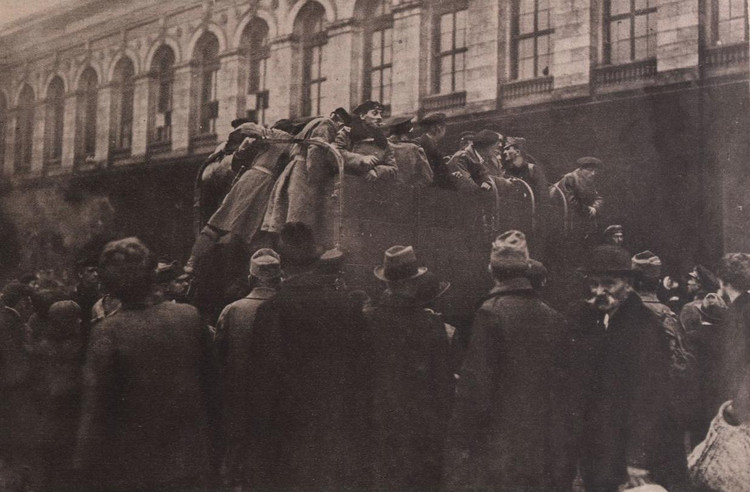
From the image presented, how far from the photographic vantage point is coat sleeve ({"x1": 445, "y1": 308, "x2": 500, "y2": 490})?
3186mm

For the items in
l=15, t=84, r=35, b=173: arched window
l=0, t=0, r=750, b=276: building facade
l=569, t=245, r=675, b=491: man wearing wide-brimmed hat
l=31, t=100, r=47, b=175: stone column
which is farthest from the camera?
l=15, t=84, r=35, b=173: arched window

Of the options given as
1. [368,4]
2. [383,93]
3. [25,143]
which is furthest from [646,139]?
[25,143]

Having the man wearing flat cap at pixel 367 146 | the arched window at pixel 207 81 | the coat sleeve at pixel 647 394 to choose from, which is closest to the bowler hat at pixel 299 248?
the man wearing flat cap at pixel 367 146

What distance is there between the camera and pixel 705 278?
532 cm

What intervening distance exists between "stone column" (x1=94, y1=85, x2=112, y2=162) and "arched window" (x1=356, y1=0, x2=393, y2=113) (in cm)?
272

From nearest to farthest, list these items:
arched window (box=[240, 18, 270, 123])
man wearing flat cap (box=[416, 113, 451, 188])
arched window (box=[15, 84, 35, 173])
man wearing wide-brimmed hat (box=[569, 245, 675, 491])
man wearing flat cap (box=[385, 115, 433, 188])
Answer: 1. man wearing wide-brimmed hat (box=[569, 245, 675, 491])
2. man wearing flat cap (box=[385, 115, 433, 188])
3. man wearing flat cap (box=[416, 113, 451, 188])
4. arched window (box=[15, 84, 35, 173])
5. arched window (box=[240, 18, 270, 123])

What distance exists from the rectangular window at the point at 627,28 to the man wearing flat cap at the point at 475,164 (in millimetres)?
1865

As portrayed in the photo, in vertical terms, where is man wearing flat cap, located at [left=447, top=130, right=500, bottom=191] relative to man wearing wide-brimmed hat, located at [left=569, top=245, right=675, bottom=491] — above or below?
above

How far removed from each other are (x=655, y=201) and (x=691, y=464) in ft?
9.49

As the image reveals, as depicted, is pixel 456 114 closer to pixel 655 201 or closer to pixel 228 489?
pixel 655 201

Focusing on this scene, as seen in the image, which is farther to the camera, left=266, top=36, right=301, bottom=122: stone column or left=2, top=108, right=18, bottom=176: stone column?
left=266, top=36, right=301, bottom=122: stone column

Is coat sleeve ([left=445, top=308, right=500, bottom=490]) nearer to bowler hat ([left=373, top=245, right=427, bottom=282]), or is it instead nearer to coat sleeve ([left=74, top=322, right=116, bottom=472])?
bowler hat ([left=373, top=245, right=427, bottom=282])

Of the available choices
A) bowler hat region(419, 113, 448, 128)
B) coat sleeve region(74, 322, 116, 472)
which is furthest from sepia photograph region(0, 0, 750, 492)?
bowler hat region(419, 113, 448, 128)

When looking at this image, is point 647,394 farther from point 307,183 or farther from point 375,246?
point 307,183
